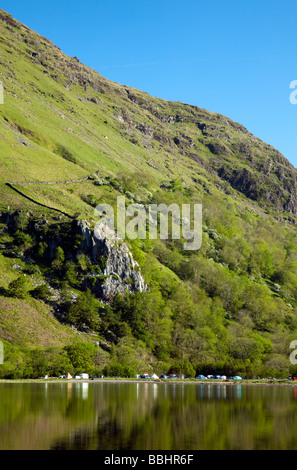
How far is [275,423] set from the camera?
111 feet

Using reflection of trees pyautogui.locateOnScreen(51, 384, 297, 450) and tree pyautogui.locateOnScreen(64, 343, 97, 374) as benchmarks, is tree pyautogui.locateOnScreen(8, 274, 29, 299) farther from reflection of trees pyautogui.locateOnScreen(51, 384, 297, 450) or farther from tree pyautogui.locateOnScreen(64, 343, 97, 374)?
reflection of trees pyautogui.locateOnScreen(51, 384, 297, 450)

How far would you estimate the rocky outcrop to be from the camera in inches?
5256

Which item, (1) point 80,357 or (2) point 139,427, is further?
(1) point 80,357

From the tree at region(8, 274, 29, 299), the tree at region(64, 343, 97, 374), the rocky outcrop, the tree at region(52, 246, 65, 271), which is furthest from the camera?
the rocky outcrop

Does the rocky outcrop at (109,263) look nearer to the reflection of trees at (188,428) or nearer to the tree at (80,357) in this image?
the tree at (80,357)

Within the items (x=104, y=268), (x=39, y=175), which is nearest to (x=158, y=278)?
(x=104, y=268)

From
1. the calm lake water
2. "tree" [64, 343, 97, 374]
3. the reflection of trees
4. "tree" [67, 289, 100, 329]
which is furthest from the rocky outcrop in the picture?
the reflection of trees

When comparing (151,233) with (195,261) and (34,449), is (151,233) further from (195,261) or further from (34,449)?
(34,449)

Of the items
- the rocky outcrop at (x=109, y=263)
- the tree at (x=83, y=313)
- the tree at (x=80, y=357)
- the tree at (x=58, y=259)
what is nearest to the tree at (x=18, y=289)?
the tree at (x=83, y=313)

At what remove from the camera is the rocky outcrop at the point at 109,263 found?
5256 inches

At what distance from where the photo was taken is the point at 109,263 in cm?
13725

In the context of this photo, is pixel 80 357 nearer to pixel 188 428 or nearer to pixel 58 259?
pixel 58 259

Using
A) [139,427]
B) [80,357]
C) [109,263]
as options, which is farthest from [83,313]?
[139,427]
